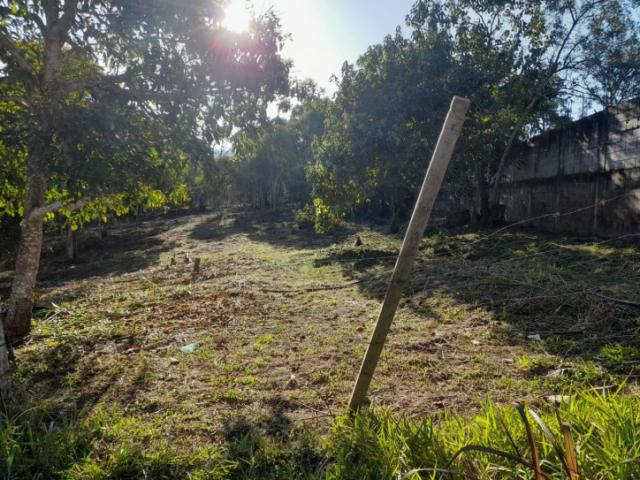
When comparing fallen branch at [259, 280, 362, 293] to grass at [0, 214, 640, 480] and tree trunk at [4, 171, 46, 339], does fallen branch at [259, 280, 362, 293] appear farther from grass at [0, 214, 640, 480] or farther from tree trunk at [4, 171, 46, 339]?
tree trunk at [4, 171, 46, 339]

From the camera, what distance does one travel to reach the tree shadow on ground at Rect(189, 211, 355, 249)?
18.3 m

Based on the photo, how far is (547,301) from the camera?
211 inches

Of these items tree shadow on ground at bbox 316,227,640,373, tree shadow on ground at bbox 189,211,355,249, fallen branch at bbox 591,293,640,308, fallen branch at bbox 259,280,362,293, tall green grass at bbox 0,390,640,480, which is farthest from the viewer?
tree shadow on ground at bbox 189,211,355,249

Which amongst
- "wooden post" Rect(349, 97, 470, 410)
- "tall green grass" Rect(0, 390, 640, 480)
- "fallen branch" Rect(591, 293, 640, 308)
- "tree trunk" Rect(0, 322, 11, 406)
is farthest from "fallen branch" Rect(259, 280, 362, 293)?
"wooden post" Rect(349, 97, 470, 410)

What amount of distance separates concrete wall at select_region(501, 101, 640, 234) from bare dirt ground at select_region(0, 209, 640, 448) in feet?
5.38

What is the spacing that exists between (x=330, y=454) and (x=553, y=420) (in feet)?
4.69

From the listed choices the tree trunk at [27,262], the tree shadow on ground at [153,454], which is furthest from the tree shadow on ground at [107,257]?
the tree shadow on ground at [153,454]

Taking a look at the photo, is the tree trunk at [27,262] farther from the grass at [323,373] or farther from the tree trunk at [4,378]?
the tree trunk at [4,378]

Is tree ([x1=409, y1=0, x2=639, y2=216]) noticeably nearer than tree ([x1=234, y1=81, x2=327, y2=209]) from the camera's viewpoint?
Yes

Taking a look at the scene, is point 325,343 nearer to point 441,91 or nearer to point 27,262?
point 27,262

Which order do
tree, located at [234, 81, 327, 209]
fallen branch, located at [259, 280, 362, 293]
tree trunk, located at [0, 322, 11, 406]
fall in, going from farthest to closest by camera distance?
1. tree, located at [234, 81, 327, 209]
2. fallen branch, located at [259, 280, 362, 293]
3. tree trunk, located at [0, 322, 11, 406]

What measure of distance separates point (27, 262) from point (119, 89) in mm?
3047

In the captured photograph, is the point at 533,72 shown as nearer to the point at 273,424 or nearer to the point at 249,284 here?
the point at 249,284

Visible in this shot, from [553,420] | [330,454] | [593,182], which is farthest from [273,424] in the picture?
[593,182]
